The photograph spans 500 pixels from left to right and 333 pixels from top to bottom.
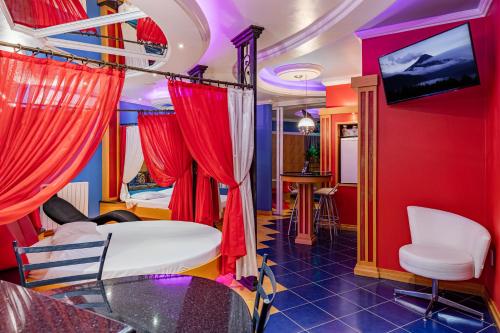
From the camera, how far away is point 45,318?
0.85 meters

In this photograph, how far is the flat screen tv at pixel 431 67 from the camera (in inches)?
112

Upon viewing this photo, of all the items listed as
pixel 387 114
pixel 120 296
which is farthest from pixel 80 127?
pixel 387 114

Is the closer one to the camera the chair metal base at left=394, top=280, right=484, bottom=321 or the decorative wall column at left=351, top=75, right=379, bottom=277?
the chair metal base at left=394, top=280, right=484, bottom=321

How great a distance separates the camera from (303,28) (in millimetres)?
3686

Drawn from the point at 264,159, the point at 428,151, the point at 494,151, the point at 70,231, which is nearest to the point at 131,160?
the point at 264,159

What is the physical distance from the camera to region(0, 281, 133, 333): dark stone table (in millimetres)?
789

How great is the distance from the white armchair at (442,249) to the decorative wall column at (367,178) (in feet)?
1.60

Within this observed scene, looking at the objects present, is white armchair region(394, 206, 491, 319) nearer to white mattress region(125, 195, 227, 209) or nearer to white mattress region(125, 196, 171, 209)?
white mattress region(125, 195, 227, 209)

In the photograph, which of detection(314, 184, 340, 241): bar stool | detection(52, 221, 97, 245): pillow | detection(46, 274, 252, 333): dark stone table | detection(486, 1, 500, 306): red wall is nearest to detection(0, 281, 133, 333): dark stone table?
detection(46, 274, 252, 333): dark stone table

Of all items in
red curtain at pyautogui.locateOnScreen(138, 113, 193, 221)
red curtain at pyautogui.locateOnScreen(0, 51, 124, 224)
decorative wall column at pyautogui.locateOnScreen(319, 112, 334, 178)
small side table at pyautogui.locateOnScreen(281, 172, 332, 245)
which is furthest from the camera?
decorative wall column at pyautogui.locateOnScreen(319, 112, 334, 178)

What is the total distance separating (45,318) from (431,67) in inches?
140

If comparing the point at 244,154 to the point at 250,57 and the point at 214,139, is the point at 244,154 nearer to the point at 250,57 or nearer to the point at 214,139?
the point at 214,139

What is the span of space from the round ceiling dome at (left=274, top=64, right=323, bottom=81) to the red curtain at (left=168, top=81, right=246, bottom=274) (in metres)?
3.02

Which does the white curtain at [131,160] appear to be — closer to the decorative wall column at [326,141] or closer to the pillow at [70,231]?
the pillow at [70,231]
